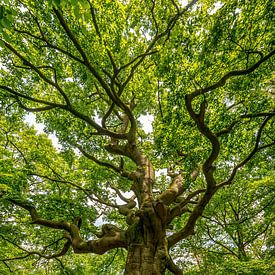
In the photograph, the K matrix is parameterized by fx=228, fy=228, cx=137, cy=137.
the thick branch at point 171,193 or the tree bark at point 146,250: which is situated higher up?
the thick branch at point 171,193

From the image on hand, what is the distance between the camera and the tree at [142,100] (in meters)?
4.90

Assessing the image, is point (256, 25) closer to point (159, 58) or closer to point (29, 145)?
point (159, 58)

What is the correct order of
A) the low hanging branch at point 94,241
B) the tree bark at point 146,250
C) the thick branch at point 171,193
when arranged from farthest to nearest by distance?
the thick branch at point 171,193 → the low hanging branch at point 94,241 → the tree bark at point 146,250

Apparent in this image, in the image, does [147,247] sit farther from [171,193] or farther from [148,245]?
[171,193]

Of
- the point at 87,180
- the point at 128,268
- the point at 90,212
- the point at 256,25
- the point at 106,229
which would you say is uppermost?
the point at 87,180

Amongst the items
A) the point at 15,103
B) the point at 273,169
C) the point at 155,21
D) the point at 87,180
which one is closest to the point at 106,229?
the point at 87,180

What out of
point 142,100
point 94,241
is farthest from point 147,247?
point 142,100

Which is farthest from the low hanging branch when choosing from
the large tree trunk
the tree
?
the large tree trunk

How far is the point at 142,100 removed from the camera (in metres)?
8.88

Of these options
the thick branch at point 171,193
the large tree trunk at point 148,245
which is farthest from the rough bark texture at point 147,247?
the thick branch at point 171,193

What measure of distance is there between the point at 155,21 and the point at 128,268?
610cm

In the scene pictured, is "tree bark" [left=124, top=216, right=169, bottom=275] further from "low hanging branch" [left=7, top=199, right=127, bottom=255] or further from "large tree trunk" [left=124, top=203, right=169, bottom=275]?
"low hanging branch" [left=7, top=199, right=127, bottom=255]

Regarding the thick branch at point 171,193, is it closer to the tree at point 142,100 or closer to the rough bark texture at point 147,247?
the tree at point 142,100

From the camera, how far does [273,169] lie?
8.38 m
